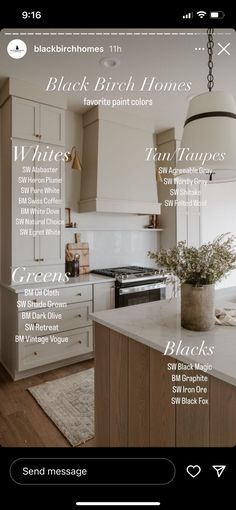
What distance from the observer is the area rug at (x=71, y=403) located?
5.22ft

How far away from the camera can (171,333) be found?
1.03 metres

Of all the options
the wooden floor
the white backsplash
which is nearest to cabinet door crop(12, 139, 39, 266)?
the white backsplash

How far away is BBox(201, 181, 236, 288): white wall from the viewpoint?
3645mm

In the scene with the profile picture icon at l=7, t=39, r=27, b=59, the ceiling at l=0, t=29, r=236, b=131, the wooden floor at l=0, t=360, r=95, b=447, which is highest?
the ceiling at l=0, t=29, r=236, b=131

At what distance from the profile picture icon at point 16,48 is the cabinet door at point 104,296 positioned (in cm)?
196
